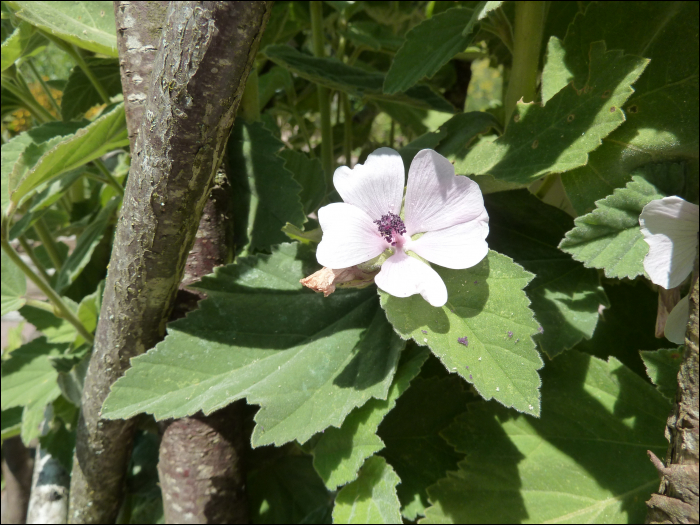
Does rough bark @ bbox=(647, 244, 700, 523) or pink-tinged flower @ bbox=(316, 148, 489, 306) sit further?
pink-tinged flower @ bbox=(316, 148, 489, 306)

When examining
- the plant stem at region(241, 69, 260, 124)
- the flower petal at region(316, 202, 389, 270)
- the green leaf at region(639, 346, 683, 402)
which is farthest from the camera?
the plant stem at region(241, 69, 260, 124)

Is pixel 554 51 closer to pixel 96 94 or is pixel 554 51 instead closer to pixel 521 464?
pixel 521 464

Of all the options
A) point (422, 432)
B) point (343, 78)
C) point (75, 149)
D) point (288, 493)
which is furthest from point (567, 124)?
point (288, 493)

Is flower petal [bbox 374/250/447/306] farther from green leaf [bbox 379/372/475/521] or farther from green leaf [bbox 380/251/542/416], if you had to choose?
green leaf [bbox 379/372/475/521]

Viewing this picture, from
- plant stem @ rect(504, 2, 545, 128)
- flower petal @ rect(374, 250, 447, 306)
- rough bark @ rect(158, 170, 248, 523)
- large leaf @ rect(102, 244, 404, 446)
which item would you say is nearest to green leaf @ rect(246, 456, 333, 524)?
rough bark @ rect(158, 170, 248, 523)

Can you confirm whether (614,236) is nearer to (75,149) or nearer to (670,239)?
(670,239)

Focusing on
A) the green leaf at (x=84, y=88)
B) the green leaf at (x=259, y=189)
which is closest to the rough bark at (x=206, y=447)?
the green leaf at (x=259, y=189)

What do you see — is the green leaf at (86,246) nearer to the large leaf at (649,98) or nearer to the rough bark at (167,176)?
the rough bark at (167,176)
